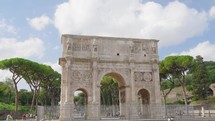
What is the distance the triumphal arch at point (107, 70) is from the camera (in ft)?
74.0

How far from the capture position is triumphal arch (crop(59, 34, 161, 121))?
22562 mm

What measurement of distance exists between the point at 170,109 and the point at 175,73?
1029 centimetres

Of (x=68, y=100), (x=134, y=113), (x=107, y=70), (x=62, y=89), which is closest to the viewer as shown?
(x=68, y=100)

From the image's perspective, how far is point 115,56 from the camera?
24.4 m

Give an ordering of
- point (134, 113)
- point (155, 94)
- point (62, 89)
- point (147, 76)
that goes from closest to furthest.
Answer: point (62, 89)
point (134, 113)
point (155, 94)
point (147, 76)

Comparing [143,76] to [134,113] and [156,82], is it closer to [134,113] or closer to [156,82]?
[156,82]

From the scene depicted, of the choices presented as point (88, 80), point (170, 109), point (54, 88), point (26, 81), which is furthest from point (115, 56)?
point (54, 88)

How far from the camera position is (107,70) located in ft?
78.7

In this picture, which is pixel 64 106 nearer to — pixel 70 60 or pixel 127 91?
pixel 70 60

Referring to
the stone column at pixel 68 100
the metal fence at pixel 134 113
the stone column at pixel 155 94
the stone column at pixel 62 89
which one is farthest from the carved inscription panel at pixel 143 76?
the stone column at pixel 62 89

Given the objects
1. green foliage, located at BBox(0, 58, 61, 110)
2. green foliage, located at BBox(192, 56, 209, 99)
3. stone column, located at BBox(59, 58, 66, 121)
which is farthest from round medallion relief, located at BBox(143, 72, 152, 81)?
green foliage, located at BBox(192, 56, 209, 99)

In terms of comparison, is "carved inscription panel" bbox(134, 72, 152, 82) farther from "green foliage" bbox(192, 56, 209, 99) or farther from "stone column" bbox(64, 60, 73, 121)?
"green foliage" bbox(192, 56, 209, 99)

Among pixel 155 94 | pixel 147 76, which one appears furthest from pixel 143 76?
pixel 155 94

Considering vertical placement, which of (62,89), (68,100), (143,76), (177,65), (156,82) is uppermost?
(177,65)
